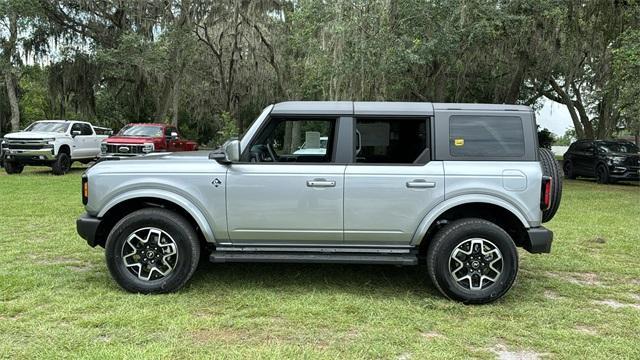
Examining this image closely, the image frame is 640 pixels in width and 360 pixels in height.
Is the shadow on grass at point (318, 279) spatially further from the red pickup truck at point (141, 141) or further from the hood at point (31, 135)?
the hood at point (31, 135)

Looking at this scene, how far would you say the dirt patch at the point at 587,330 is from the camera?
414cm

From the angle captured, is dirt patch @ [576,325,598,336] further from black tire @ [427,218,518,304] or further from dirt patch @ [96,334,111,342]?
dirt patch @ [96,334,111,342]

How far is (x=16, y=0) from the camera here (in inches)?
758

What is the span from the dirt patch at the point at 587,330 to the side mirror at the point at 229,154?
3102 millimetres

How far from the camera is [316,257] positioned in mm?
4828

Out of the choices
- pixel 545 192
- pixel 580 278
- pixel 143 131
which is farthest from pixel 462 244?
pixel 143 131

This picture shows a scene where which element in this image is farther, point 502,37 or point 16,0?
point 16,0

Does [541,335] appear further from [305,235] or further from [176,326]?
[176,326]

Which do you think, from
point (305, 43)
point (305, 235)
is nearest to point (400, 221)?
point (305, 235)

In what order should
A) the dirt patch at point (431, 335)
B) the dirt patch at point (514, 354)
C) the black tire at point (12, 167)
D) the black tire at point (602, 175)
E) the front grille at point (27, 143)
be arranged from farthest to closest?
the black tire at point (602, 175)
the black tire at point (12, 167)
the front grille at point (27, 143)
the dirt patch at point (431, 335)
the dirt patch at point (514, 354)

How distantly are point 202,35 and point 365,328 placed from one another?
22.4 m

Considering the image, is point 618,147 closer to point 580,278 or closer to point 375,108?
point 580,278

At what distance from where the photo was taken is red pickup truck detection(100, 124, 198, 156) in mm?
16562

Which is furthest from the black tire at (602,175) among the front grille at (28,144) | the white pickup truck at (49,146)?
the front grille at (28,144)
